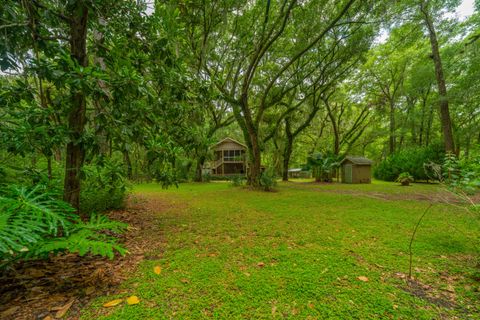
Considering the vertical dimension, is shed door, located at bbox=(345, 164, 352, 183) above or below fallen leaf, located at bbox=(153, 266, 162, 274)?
above

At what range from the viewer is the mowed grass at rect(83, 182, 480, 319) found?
57.0 inches

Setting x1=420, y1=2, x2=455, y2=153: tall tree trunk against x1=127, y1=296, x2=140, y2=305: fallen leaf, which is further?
x1=420, y1=2, x2=455, y2=153: tall tree trunk

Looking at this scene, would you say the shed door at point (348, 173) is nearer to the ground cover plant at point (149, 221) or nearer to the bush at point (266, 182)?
the bush at point (266, 182)

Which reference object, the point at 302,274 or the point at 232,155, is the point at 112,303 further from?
the point at 232,155

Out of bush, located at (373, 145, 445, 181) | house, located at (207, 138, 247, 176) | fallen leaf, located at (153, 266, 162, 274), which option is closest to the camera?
fallen leaf, located at (153, 266, 162, 274)

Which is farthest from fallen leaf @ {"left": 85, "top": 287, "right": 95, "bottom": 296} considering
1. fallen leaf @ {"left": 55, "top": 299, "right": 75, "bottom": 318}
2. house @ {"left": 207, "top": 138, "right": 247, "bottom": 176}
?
house @ {"left": 207, "top": 138, "right": 247, "bottom": 176}

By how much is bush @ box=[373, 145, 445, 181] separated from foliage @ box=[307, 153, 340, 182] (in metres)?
4.35

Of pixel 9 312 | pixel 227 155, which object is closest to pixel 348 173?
pixel 227 155

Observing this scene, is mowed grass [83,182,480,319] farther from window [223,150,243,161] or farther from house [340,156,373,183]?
window [223,150,243,161]

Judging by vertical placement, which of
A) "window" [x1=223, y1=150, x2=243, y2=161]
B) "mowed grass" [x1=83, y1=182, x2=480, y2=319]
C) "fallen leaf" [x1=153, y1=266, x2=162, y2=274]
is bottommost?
"mowed grass" [x1=83, y1=182, x2=480, y2=319]

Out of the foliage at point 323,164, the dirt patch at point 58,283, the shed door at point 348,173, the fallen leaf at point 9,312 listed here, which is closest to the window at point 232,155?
the foliage at point 323,164

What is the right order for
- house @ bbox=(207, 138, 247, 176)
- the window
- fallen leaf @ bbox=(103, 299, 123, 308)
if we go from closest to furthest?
fallen leaf @ bbox=(103, 299, 123, 308)
house @ bbox=(207, 138, 247, 176)
the window

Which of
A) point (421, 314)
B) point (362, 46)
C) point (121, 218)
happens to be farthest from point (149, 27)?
point (362, 46)

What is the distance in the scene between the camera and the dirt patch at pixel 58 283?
135cm
